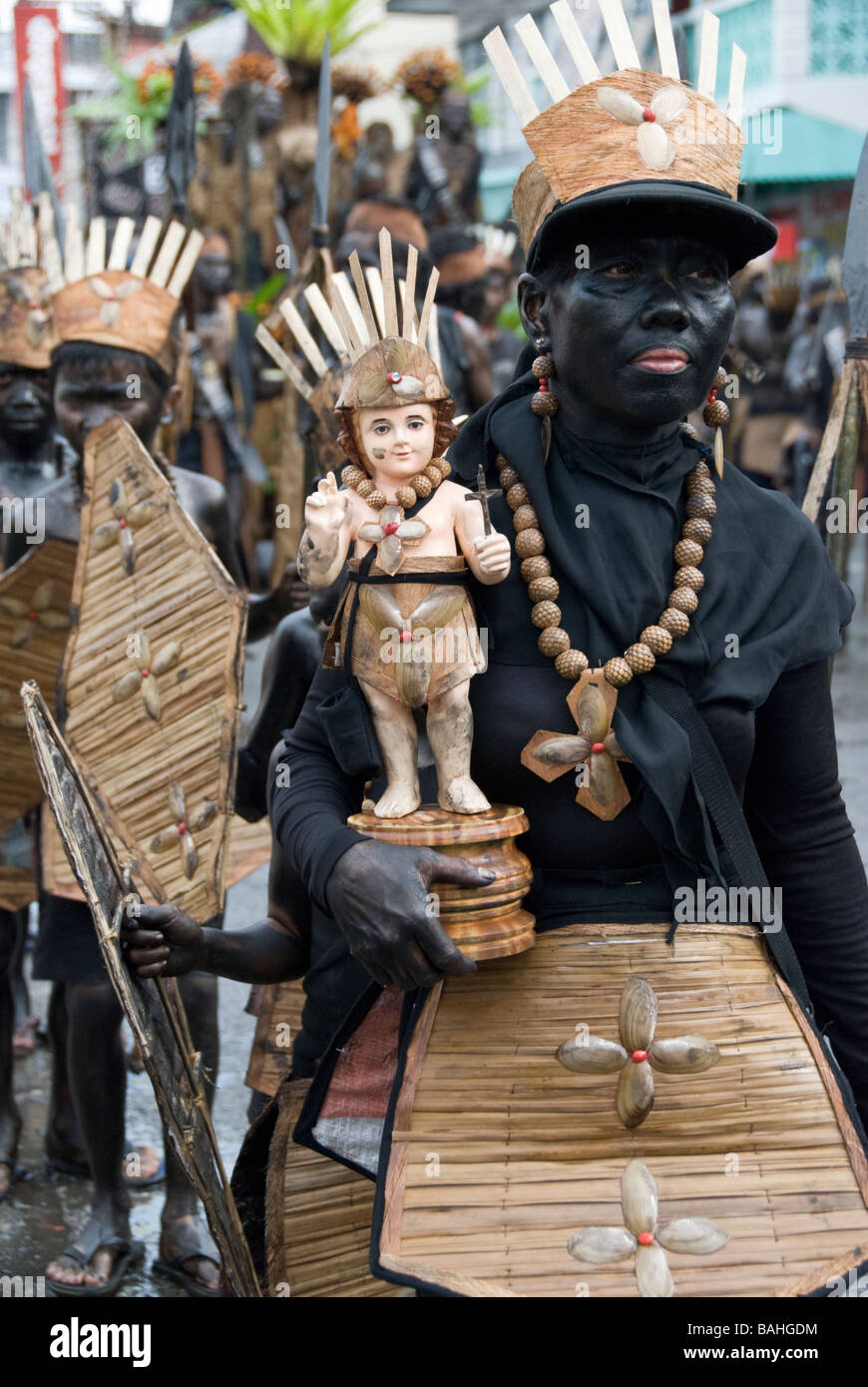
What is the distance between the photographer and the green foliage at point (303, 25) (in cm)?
1540

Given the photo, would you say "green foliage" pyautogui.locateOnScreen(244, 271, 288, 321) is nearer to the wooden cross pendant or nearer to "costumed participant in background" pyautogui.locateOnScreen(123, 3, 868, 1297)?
"costumed participant in background" pyautogui.locateOnScreen(123, 3, 868, 1297)

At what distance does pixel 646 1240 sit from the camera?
1.96 m

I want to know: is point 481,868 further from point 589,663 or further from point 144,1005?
point 144,1005

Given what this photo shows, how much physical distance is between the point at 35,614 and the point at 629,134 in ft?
7.74

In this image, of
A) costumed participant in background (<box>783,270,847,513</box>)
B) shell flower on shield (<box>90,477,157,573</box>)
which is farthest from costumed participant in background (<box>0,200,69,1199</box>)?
costumed participant in background (<box>783,270,847,513</box>)

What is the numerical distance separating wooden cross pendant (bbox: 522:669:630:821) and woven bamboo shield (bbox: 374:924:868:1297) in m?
0.18

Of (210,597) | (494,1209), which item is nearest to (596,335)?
(494,1209)

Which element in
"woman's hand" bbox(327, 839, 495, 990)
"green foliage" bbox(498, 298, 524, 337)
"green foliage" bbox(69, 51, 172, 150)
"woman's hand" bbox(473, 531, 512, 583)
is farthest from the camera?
"green foliage" bbox(69, 51, 172, 150)

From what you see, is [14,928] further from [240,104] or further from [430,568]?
[240,104]

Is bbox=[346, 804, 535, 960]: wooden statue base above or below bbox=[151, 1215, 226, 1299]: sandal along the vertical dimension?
above

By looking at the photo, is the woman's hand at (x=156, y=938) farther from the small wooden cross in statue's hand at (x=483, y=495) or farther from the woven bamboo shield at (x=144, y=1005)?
the small wooden cross in statue's hand at (x=483, y=495)

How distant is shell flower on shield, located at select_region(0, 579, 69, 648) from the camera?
4062 millimetres

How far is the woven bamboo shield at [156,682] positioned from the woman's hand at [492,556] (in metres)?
1.29

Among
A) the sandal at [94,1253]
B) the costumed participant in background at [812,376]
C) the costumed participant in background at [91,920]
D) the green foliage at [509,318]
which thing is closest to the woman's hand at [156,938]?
the costumed participant in background at [91,920]
